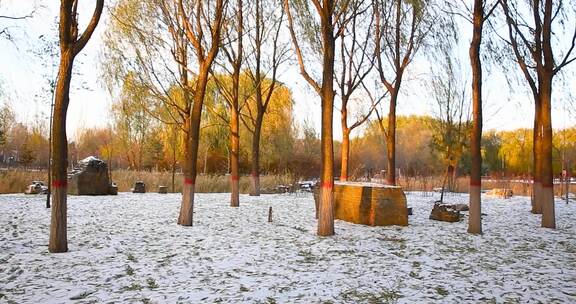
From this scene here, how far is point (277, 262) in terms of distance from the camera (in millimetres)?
5945

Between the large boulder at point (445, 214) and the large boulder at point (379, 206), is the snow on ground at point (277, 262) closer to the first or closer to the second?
the large boulder at point (379, 206)

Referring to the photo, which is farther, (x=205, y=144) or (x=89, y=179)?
(x=205, y=144)

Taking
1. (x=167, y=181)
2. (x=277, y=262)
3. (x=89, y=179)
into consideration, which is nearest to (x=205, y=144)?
(x=167, y=181)

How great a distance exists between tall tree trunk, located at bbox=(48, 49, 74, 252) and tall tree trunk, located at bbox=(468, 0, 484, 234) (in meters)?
7.38

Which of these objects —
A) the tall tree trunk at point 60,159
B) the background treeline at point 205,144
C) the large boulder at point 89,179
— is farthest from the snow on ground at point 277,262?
the background treeline at point 205,144

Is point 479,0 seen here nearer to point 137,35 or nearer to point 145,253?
point 145,253

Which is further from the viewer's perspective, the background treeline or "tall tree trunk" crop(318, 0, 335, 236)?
the background treeline

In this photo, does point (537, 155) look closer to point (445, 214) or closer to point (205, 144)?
point (445, 214)

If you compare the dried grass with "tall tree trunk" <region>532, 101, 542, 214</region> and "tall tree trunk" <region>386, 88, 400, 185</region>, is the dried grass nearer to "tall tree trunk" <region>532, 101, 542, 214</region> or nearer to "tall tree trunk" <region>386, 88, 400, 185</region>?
"tall tree trunk" <region>386, 88, 400, 185</region>

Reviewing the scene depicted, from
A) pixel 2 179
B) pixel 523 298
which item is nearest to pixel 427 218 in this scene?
pixel 523 298

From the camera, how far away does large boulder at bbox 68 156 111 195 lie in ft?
51.3

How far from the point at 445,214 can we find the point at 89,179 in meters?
12.6

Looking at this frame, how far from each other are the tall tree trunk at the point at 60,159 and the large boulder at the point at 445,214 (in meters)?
8.41

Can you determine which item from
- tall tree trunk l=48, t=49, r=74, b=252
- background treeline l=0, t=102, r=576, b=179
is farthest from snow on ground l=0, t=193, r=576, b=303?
background treeline l=0, t=102, r=576, b=179
